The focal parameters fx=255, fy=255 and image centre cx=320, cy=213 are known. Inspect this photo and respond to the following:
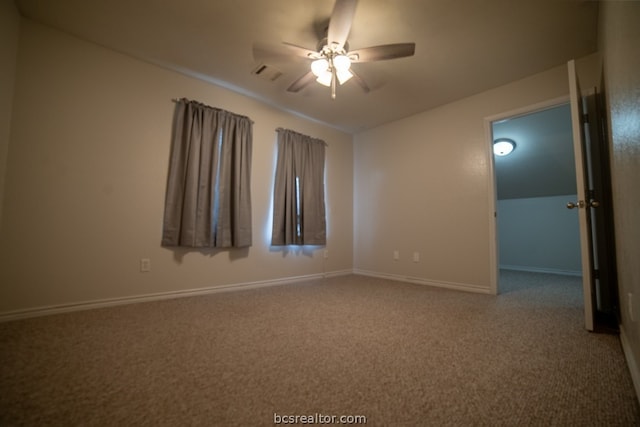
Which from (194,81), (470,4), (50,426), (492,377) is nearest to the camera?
(50,426)

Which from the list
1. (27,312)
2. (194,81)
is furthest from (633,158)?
(27,312)

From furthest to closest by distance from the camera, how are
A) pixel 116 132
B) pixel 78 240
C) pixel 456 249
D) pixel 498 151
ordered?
pixel 498 151
pixel 456 249
pixel 116 132
pixel 78 240

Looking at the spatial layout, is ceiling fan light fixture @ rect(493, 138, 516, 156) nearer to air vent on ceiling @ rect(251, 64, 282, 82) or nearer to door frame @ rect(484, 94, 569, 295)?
door frame @ rect(484, 94, 569, 295)

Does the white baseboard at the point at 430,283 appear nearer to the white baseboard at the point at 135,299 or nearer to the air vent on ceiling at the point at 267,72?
the white baseboard at the point at 135,299

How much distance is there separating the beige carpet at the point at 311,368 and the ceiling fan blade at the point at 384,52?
1.96m

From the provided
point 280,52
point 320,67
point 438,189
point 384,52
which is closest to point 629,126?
point 384,52

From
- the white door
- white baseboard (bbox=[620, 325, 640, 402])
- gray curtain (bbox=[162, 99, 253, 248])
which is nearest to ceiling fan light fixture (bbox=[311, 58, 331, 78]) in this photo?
gray curtain (bbox=[162, 99, 253, 248])

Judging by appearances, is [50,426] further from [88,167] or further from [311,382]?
[88,167]

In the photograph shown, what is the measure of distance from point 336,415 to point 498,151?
4.67m

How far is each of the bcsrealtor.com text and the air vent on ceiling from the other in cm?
273

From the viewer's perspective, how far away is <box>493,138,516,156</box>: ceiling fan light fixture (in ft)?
13.2

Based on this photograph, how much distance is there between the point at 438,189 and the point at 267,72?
8.01 feet

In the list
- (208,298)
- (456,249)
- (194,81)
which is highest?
(194,81)

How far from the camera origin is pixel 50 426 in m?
0.83
